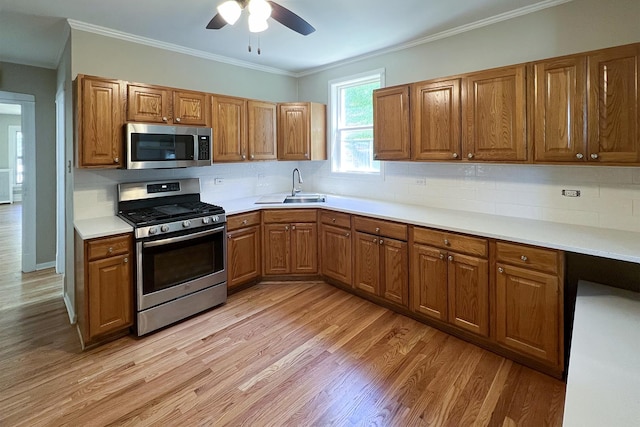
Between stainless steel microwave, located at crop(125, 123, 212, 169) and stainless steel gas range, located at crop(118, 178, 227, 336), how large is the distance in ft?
1.29

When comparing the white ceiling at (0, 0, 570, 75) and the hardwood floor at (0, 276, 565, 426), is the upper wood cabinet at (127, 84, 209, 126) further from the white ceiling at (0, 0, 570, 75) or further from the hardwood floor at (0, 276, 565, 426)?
the hardwood floor at (0, 276, 565, 426)

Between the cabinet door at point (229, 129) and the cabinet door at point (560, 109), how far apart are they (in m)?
2.85

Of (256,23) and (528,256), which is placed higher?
(256,23)

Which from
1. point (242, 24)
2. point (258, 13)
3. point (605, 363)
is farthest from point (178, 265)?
point (605, 363)

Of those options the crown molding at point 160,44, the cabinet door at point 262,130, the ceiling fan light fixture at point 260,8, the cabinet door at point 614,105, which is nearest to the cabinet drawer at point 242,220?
the cabinet door at point 262,130

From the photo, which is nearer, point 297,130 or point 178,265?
point 178,265

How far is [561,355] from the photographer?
2.23 m

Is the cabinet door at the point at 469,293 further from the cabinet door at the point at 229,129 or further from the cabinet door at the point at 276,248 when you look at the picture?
the cabinet door at the point at 229,129

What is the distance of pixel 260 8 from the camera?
2080 mm

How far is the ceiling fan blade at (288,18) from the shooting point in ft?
7.06

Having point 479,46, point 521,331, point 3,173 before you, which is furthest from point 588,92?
point 3,173

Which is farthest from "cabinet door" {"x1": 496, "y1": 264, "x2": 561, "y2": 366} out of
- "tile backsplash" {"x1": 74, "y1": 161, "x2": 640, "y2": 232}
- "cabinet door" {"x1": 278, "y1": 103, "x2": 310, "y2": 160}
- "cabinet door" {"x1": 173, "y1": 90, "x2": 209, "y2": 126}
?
"cabinet door" {"x1": 173, "y1": 90, "x2": 209, "y2": 126}

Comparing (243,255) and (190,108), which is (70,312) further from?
(190,108)

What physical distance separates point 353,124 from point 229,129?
1594 millimetres
